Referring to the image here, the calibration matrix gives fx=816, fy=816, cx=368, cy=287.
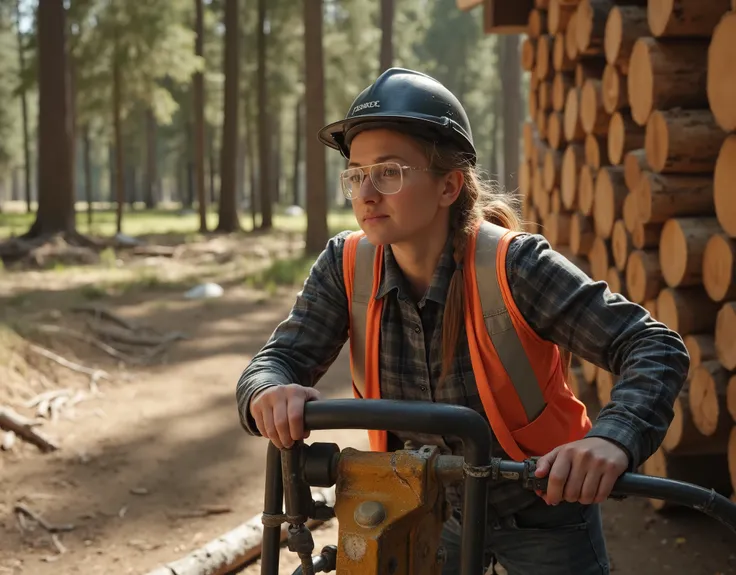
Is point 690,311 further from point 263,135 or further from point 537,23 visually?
point 263,135

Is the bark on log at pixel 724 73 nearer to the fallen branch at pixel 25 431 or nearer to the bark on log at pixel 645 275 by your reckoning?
the bark on log at pixel 645 275

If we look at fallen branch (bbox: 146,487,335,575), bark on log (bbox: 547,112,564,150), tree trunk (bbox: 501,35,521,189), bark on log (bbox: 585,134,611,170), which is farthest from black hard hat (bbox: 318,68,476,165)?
tree trunk (bbox: 501,35,521,189)

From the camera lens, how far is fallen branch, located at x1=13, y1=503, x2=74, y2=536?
417 cm

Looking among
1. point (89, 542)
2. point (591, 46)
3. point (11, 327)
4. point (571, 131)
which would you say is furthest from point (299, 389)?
point (11, 327)

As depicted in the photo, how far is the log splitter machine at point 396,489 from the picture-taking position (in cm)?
139

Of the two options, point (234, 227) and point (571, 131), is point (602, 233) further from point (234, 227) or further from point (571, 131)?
point (234, 227)

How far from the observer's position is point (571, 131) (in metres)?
5.95

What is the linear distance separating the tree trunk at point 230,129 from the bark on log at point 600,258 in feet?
48.6

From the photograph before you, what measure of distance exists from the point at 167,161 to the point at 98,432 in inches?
2008

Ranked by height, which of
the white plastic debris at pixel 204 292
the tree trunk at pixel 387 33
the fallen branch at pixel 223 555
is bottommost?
the white plastic debris at pixel 204 292

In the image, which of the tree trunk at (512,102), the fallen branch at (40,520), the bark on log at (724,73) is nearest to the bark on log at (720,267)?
the bark on log at (724,73)

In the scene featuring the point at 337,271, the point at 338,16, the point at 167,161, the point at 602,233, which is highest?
the point at 338,16

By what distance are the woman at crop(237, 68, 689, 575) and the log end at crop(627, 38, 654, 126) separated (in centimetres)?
212

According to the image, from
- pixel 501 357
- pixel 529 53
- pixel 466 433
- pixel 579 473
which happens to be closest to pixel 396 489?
pixel 466 433
